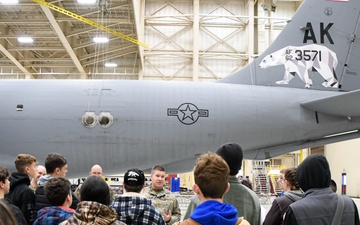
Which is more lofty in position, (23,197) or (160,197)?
(23,197)

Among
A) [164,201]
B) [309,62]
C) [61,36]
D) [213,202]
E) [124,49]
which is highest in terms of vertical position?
[124,49]

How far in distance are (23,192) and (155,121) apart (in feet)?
13.3

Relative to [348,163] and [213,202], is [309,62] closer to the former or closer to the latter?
[213,202]

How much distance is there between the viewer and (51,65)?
26594 mm

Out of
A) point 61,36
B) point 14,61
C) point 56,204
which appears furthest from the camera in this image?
point 14,61

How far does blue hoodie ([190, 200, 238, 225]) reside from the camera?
2250mm

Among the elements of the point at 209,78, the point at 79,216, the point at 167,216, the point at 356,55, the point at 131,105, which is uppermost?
the point at 209,78

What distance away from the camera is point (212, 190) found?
7.80 ft

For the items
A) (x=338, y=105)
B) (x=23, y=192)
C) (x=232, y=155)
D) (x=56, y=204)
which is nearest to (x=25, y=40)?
(x=338, y=105)

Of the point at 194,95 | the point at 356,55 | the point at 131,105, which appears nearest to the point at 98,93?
the point at 131,105

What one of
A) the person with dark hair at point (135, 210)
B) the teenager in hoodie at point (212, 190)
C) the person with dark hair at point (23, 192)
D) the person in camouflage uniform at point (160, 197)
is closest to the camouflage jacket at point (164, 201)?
the person in camouflage uniform at point (160, 197)

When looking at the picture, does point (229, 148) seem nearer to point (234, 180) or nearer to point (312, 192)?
point (234, 180)

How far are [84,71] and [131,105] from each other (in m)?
19.5

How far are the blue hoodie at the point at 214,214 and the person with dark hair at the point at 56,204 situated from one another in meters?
1.25
